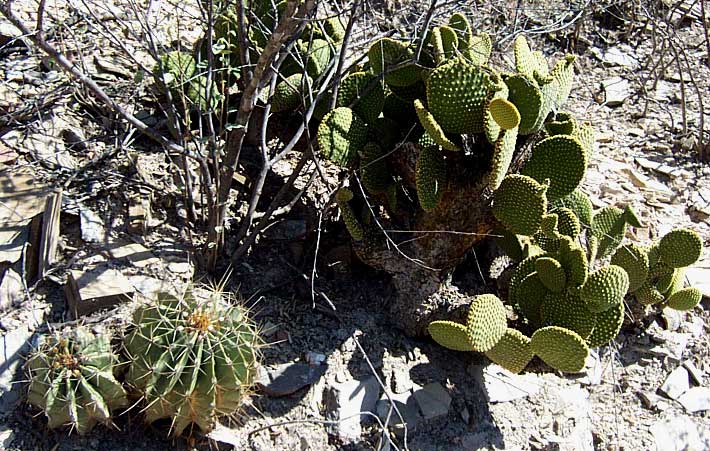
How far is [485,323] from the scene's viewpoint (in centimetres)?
→ 286

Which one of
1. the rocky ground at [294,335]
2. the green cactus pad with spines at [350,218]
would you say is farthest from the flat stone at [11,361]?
the green cactus pad with spines at [350,218]

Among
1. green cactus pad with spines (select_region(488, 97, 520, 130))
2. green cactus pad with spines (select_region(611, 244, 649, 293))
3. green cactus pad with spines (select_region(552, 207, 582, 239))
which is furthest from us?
green cactus pad with spines (select_region(611, 244, 649, 293))

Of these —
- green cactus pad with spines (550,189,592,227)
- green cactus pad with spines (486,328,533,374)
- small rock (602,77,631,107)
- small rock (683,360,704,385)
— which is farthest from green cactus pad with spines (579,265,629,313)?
small rock (602,77,631,107)

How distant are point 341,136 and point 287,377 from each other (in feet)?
3.14

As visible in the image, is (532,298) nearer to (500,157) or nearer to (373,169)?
(500,157)

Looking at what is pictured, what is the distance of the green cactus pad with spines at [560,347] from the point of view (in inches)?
111

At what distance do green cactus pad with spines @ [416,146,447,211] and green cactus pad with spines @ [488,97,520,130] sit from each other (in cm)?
31

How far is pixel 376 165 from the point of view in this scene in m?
3.08

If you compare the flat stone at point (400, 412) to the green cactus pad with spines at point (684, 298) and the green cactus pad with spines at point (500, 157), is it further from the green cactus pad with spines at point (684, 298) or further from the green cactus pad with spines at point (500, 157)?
the green cactus pad with spines at point (684, 298)

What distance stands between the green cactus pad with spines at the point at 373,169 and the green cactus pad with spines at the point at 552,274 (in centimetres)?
69

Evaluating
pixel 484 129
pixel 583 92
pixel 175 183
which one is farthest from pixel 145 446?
pixel 583 92

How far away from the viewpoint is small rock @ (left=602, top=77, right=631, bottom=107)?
16.2 ft

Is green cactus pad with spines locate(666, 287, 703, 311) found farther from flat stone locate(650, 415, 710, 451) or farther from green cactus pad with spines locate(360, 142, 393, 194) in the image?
green cactus pad with spines locate(360, 142, 393, 194)

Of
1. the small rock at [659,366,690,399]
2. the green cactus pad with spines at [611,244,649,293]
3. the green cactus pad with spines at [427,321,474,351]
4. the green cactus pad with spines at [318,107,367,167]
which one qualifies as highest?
the green cactus pad with spines at [318,107,367,167]
